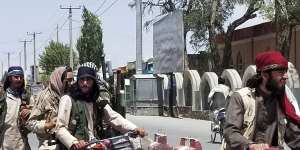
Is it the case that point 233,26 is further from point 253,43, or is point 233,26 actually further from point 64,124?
point 64,124

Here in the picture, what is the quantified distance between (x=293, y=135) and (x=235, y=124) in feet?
1.35

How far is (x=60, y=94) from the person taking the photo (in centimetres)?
666

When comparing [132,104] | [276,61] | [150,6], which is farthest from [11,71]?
[150,6]

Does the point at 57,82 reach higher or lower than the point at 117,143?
higher

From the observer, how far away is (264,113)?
14.9 feet

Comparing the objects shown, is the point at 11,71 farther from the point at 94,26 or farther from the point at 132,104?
the point at 94,26

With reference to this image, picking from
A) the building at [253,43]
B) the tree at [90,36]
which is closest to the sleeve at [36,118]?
the building at [253,43]

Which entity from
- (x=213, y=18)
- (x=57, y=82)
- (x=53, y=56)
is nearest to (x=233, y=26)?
(x=213, y=18)

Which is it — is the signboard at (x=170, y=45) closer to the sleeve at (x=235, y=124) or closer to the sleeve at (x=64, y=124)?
the sleeve at (x=64, y=124)

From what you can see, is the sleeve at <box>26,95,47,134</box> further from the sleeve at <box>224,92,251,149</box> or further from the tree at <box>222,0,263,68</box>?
the tree at <box>222,0,263,68</box>

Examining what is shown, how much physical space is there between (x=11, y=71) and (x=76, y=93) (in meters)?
1.78

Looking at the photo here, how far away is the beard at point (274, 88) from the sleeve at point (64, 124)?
164 cm

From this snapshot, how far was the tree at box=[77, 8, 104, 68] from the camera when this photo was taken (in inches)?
3054

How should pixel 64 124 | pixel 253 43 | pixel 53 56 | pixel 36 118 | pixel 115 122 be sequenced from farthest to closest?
pixel 53 56
pixel 253 43
pixel 36 118
pixel 115 122
pixel 64 124
